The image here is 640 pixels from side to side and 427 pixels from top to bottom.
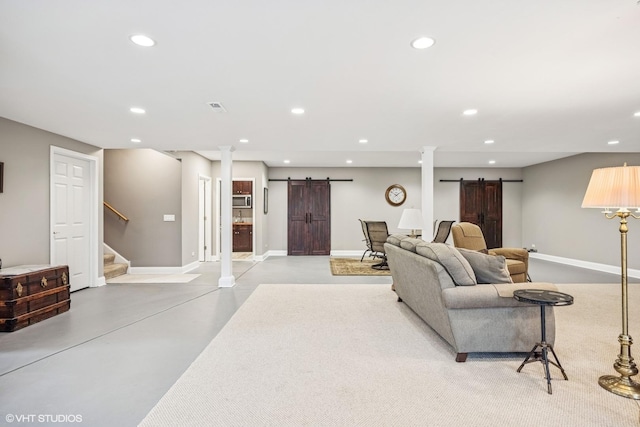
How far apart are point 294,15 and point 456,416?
8.01 ft

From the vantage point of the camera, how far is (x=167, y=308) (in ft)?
13.1

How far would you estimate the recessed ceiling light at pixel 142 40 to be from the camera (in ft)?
6.63

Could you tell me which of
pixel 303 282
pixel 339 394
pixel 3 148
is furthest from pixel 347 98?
pixel 3 148

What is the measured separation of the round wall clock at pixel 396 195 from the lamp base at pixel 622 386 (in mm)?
7034

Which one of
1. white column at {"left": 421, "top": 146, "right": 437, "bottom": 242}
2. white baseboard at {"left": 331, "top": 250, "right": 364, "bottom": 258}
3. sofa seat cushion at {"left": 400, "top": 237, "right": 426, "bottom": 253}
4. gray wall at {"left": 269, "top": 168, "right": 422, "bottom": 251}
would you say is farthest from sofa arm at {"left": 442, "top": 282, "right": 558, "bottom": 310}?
gray wall at {"left": 269, "top": 168, "right": 422, "bottom": 251}

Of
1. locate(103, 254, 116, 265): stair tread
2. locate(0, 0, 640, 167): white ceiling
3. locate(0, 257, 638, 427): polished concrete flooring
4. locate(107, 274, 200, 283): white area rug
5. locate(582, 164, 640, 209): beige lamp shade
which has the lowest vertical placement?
locate(0, 257, 638, 427): polished concrete flooring

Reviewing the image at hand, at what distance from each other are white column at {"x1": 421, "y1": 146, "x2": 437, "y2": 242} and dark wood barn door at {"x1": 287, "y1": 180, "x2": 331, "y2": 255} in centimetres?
401

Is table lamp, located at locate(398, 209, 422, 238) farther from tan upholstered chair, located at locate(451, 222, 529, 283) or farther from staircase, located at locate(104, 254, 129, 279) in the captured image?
staircase, located at locate(104, 254, 129, 279)

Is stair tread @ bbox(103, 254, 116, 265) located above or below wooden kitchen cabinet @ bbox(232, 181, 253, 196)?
below

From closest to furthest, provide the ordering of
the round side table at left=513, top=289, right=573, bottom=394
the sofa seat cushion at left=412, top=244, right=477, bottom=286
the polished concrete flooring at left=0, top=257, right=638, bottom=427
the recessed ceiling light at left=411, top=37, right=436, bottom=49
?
1. the polished concrete flooring at left=0, top=257, right=638, bottom=427
2. the recessed ceiling light at left=411, top=37, right=436, bottom=49
3. the round side table at left=513, top=289, right=573, bottom=394
4. the sofa seat cushion at left=412, top=244, right=477, bottom=286

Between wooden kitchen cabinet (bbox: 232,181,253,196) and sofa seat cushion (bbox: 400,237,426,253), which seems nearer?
sofa seat cushion (bbox: 400,237,426,253)

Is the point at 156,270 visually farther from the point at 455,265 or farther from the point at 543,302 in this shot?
the point at 543,302

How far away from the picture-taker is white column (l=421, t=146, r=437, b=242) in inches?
203

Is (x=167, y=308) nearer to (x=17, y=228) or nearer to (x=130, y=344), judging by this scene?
(x=130, y=344)
